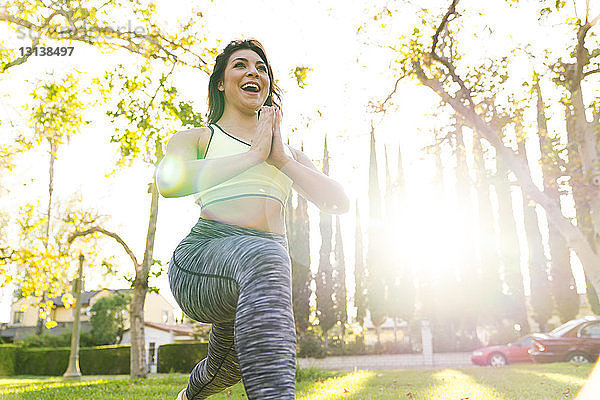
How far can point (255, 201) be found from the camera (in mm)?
2178

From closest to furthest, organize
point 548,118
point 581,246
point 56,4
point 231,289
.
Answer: point 231,289, point 56,4, point 581,246, point 548,118

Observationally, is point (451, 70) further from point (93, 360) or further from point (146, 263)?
point (93, 360)

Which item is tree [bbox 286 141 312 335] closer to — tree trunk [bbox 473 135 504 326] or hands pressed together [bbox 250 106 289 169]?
tree trunk [bbox 473 135 504 326]

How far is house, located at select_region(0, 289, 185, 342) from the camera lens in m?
56.1

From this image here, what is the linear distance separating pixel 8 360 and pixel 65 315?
2535 cm

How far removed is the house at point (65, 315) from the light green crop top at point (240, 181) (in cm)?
5421

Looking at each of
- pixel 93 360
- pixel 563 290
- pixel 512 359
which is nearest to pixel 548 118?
pixel 512 359

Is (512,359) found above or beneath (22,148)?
beneath

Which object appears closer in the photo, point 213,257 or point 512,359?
point 213,257

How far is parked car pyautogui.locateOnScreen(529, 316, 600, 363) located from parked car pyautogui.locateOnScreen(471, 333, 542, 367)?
134 inches

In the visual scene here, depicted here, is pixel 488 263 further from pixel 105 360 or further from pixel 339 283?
pixel 105 360

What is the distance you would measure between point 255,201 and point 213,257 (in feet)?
1.17

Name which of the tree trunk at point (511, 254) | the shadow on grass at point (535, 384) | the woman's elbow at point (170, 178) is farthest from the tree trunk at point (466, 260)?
the woman's elbow at point (170, 178)

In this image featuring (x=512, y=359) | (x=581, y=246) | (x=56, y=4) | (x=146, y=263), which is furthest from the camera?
(x=512, y=359)
